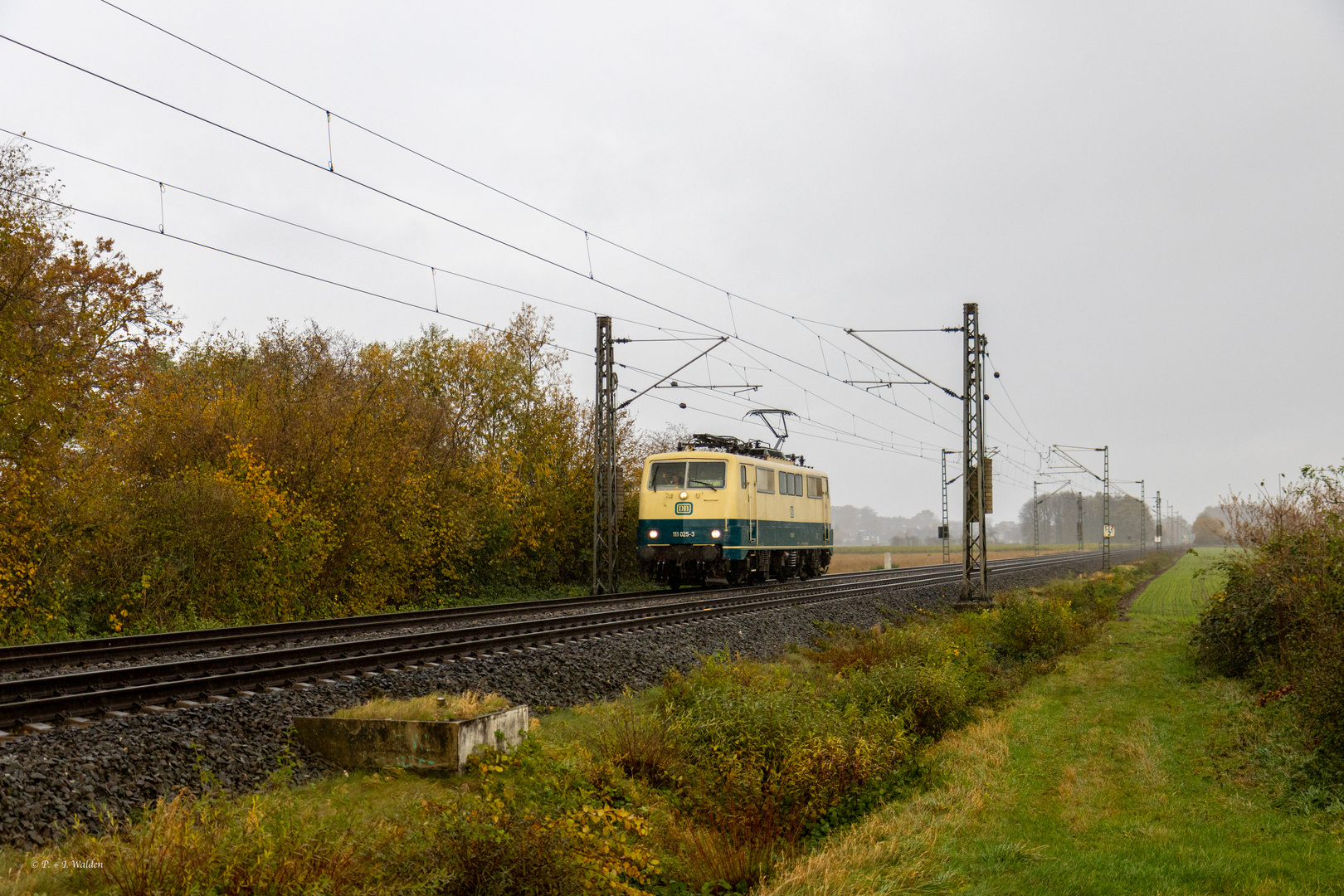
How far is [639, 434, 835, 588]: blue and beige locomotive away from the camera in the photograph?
958 inches

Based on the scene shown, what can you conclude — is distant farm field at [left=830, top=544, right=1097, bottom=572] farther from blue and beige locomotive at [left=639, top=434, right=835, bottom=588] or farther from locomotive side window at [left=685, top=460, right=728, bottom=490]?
locomotive side window at [left=685, top=460, right=728, bottom=490]

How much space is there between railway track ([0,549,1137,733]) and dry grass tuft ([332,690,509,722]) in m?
1.51

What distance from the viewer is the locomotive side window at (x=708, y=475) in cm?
2436

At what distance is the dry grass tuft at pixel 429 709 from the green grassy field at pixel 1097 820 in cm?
298

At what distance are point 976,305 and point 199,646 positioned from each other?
57.4 feet

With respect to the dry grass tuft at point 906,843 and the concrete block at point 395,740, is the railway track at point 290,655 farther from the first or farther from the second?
the dry grass tuft at point 906,843

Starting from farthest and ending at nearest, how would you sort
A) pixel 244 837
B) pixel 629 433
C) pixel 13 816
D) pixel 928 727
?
pixel 629 433 < pixel 928 727 < pixel 13 816 < pixel 244 837

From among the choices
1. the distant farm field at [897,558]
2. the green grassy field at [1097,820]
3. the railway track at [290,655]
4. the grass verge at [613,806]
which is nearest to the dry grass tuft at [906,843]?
the green grassy field at [1097,820]

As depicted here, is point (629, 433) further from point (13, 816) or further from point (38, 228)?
point (13, 816)

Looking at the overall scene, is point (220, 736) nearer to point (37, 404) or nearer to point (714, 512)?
point (37, 404)

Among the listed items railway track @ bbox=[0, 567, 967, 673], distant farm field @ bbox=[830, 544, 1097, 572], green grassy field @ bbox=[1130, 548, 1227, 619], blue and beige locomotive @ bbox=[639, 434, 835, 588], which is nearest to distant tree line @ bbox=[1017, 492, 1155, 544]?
distant farm field @ bbox=[830, 544, 1097, 572]

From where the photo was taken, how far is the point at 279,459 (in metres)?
19.2

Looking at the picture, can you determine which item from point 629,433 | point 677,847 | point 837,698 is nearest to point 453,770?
point 677,847

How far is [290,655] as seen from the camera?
37.3 ft
